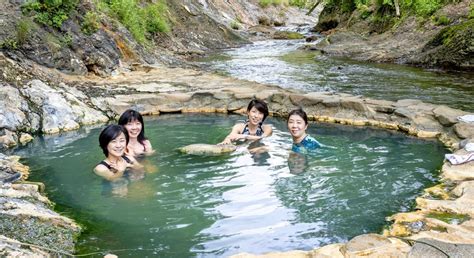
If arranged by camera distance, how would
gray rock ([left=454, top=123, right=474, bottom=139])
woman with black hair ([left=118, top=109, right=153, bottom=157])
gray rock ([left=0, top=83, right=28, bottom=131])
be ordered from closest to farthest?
woman with black hair ([left=118, top=109, right=153, bottom=157]) < gray rock ([left=454, top=123, right=474, bottom=139]) < gray rock ([left=0, top=83, right=28, bottom=131])

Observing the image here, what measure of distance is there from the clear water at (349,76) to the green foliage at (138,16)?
225cm

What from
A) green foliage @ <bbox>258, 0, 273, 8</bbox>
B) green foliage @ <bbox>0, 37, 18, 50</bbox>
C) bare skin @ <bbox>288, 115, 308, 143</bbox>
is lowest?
bare skin @ <bbox>288, 115, 308, 143</bbox>

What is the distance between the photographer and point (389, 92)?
10.5 meters

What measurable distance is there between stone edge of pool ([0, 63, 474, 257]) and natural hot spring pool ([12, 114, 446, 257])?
10.6 inches

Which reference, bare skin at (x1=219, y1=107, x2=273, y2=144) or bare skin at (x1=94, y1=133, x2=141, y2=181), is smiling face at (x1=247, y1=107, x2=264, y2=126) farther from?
bare skin at (x1=94, y1=133, x2=141, y2=181)

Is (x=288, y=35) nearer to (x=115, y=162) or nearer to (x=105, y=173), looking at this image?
(x=115, y=162)

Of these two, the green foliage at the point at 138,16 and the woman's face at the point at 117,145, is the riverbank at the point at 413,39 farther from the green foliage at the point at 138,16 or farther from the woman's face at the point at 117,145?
the woman's face at the point at 117,145

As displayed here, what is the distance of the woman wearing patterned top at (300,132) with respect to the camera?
6.04 metres

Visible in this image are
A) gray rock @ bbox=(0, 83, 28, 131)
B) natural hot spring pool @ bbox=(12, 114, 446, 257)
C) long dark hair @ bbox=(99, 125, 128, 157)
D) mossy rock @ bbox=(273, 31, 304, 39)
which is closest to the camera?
natural hot spring pool @ bbox=(12, 114, 446, 257)

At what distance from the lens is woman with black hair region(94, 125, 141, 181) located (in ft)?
16.9

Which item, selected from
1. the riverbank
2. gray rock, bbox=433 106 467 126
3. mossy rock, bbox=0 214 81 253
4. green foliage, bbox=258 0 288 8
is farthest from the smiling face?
green foliage, bbox=258 0 288 8

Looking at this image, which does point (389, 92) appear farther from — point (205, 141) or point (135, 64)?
point (135, 64)

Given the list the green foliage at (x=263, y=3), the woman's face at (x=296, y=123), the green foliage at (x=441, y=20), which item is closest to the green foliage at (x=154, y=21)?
the green foliage at (x=441, y=20)

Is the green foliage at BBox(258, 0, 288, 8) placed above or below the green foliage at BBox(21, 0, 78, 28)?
above
